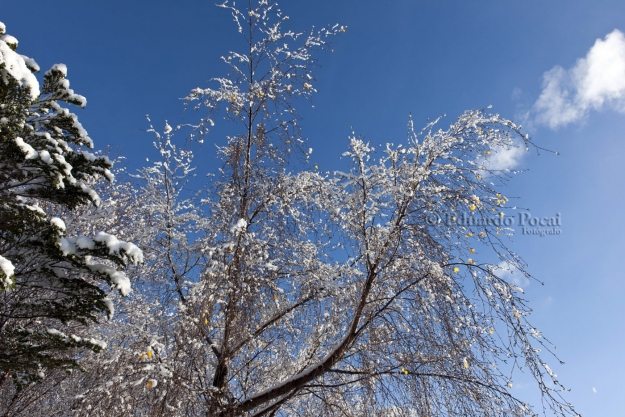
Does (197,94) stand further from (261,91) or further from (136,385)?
(136,385)

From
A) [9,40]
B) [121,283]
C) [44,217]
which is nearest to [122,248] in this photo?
[121,283]

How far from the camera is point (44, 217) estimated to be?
3.67 metres

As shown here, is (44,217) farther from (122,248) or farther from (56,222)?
(122,248)

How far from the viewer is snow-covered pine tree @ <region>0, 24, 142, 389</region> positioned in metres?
3.36

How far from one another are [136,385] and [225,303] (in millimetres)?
976

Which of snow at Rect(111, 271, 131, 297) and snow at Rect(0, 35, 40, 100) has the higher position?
snow at Rect(0, 35, 40, 100)

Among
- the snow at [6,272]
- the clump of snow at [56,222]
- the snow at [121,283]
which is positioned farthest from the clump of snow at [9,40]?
the snow at [121,283]

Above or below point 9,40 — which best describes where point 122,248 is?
below

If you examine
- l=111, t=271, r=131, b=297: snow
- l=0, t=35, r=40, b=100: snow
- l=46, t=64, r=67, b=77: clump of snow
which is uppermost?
l=46, t=64, r=67, b=77: clump of snow

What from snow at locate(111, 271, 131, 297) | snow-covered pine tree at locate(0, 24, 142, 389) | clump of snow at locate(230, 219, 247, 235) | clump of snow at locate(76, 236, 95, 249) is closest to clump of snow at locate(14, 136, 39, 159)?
snow-covered pine tree at locate(0, 24, 142, 389)

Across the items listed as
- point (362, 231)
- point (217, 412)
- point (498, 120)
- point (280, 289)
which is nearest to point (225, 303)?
point (280, 289)

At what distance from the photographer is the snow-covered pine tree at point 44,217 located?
11.0 feet

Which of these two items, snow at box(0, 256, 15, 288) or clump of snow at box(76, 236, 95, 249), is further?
clump of snow at box(76, 236, 95, 249)

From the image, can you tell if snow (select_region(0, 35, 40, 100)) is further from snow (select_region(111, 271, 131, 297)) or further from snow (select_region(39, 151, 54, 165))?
snow (select_region(111, 271, 131, 297))
